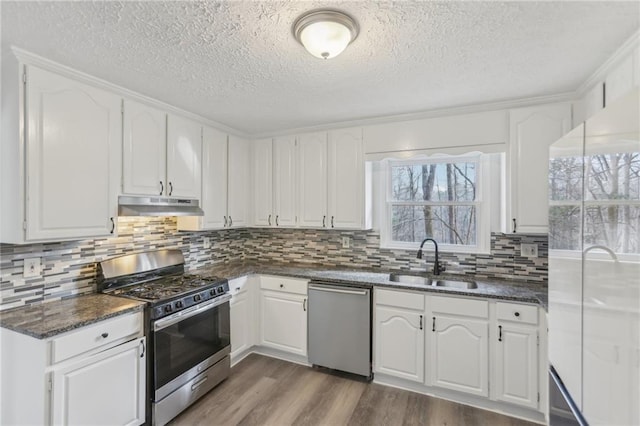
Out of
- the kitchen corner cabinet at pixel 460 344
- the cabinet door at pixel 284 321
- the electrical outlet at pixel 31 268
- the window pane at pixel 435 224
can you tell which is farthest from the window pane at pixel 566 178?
the electrical outlet at pixel 31 268

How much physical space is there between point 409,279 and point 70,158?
9.22 feet

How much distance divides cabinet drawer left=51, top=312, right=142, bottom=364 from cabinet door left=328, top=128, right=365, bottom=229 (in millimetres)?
1862

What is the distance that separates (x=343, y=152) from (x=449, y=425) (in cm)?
240

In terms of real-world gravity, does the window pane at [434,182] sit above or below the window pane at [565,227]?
above

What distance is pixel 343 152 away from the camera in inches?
120

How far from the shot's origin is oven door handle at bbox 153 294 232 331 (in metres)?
2.03

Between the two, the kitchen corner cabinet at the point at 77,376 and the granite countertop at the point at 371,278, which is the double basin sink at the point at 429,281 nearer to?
the granite countertop at the point at 371,278

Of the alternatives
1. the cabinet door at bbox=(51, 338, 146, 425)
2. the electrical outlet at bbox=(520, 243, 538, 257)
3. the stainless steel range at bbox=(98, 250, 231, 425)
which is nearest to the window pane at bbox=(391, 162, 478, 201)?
the electrical outlet at bbox=(520, 243, 538, 257)

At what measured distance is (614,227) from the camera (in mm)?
923

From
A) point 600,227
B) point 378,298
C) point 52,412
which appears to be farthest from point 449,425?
point 52,412

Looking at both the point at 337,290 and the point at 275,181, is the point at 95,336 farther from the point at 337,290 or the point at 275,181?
the point at 275,181

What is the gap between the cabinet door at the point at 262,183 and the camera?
11.3ft

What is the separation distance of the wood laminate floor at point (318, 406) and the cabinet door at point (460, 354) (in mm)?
181

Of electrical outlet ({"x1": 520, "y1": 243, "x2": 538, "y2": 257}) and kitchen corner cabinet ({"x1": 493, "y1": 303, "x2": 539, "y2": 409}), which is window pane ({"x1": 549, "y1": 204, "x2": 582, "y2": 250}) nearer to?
kitchen corner cabinet ({"x1": 493, "y1": 303, "x2": 539, "y2": 409})
